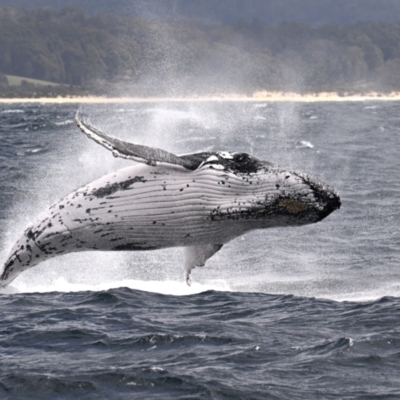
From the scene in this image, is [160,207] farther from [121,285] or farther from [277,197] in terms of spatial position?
[121,285]

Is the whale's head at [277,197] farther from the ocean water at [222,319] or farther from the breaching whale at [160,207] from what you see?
the ocean water at [222,319]

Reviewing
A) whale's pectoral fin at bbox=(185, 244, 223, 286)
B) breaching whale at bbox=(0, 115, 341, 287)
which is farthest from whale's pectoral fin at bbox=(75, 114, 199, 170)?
whale's pectoral fin at bbox=(185, 244, 223, 286)

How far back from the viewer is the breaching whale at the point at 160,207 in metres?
8.02

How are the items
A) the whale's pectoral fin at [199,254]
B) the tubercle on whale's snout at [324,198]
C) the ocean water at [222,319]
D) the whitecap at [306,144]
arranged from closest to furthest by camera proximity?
the tubercle on whale's snout at [324,198], the whale's pectoral fin at [199,254], the ocean water at [222,319], the whitecap at [306,144]

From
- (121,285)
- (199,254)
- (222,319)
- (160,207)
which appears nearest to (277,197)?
(160,207)

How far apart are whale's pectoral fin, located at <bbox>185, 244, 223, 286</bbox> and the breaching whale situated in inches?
12.1

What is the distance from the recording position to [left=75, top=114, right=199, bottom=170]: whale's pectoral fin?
310 inches

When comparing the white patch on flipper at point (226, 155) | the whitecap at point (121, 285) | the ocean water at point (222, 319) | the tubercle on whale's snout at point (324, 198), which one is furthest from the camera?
the whitecap at point (121, 285)

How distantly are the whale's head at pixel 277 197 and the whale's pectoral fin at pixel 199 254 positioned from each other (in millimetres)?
638

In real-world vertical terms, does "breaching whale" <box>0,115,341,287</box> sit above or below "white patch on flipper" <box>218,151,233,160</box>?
below

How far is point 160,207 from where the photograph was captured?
26.9ft

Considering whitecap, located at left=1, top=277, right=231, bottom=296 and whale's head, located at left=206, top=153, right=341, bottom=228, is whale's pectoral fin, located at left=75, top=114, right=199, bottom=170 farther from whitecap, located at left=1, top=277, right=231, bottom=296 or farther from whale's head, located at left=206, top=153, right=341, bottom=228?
whitecap, located at left=1, top=277, right=231, bottom=296

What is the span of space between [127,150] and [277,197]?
1.33m

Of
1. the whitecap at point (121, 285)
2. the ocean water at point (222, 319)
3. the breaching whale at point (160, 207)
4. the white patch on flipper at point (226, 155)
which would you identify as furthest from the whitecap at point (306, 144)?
the breaching whale at point (160, 207)
